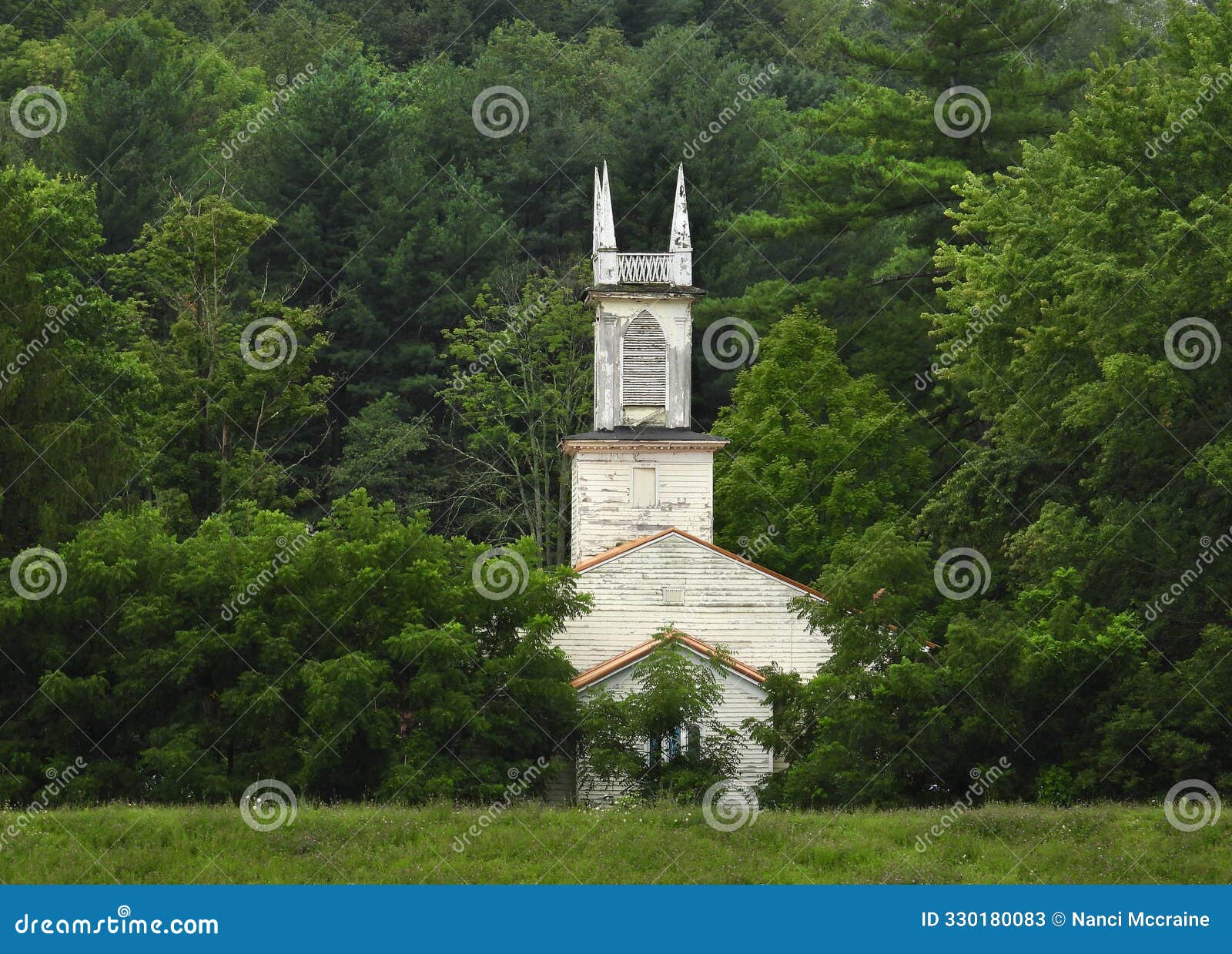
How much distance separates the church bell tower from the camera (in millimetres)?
46625

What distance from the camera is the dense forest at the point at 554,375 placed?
34.9 m

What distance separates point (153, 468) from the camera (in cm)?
5756

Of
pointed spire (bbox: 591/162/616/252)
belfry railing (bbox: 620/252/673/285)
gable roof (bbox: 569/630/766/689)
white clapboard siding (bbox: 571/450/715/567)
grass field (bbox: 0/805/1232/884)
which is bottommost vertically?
grass field (bbox: 0/805/1232/884)

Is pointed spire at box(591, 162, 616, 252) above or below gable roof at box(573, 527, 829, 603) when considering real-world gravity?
above

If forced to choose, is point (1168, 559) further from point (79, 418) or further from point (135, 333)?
point (135, 333)

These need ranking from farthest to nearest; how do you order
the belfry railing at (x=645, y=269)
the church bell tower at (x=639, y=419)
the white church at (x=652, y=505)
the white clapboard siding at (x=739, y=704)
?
the belfry railing at (x=645, y=269) < the church bell tower at (x=639, y=419) < the white church at (x=652, y=505) < the white clapboard siding at (x=739, y=704)

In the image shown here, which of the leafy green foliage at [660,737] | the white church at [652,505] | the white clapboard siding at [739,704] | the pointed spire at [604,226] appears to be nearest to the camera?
the leafy green foliage at [660,737]

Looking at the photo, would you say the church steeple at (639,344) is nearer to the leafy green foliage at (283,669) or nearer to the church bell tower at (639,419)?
the church bell tower at (639,419)

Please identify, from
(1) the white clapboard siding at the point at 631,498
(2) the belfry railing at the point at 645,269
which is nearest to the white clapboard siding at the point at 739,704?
(1) the white clapboard siding at the point at 631,498

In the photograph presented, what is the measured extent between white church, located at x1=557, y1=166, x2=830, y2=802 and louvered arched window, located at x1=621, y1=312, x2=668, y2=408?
0.08 ft

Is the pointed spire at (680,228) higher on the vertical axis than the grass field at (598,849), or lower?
higher

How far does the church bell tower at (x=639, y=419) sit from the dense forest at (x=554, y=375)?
5190mm

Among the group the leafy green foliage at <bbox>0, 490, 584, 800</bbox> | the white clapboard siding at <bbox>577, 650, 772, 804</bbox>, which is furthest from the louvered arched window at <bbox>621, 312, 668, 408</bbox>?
the leafy green foliage at <bbox>0, 490, 584, 800</bbox>

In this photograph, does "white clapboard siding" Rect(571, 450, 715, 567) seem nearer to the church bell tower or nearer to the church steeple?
the church bell tower
